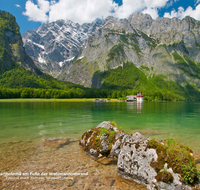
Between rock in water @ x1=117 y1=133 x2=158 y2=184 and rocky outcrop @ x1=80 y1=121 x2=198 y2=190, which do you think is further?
rock in water @ x1=117 y1=133 x2=158 y2=184

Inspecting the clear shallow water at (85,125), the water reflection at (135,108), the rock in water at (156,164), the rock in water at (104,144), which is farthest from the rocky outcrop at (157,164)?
the water reflection at (135,108)

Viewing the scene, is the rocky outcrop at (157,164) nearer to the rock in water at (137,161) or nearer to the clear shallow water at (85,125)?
the rock in water at (137,161)

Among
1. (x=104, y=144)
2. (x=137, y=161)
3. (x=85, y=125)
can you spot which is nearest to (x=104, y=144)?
(x=104, y=144)

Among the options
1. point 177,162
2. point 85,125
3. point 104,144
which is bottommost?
point 85,125

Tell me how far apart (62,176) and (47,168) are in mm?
1588

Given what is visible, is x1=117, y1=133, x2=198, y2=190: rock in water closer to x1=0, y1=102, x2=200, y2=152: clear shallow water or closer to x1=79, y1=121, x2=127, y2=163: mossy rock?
x1=79, y1=121, x2=127, y2=163: mossy rock

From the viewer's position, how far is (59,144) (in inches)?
655

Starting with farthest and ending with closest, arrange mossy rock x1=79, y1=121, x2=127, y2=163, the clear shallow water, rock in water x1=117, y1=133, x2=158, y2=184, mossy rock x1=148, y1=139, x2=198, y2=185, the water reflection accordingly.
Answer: the water reflection < the clear shallow water < mossy rock x1=79, y1=121, x2=127, y2=163 < rock in water x1=117, y1=133, x2=158, y2=184 < mossy rock x1=148, y1=139, x2=198, y2=185

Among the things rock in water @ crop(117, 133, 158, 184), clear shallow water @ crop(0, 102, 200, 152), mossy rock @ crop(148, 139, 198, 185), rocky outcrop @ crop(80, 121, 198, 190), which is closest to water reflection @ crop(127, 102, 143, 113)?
clear shallow water @ crop(0, 102, 200, 152)

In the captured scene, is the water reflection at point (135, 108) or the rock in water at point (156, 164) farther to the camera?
the water reflection at point (135, 108)

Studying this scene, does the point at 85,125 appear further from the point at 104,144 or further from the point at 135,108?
the point at 135,108

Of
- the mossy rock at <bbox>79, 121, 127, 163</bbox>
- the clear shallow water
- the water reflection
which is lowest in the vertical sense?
the water reflection

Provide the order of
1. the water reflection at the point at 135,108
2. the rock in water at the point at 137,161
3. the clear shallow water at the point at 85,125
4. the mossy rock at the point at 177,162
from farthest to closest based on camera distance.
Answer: the water reflection at the point at 135,108
the clear shallow water at the point at 85,125
the rock in water at the point at 137,161
the mossy rock at the point at 177,162

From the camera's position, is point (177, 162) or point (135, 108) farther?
point (135, 108)
